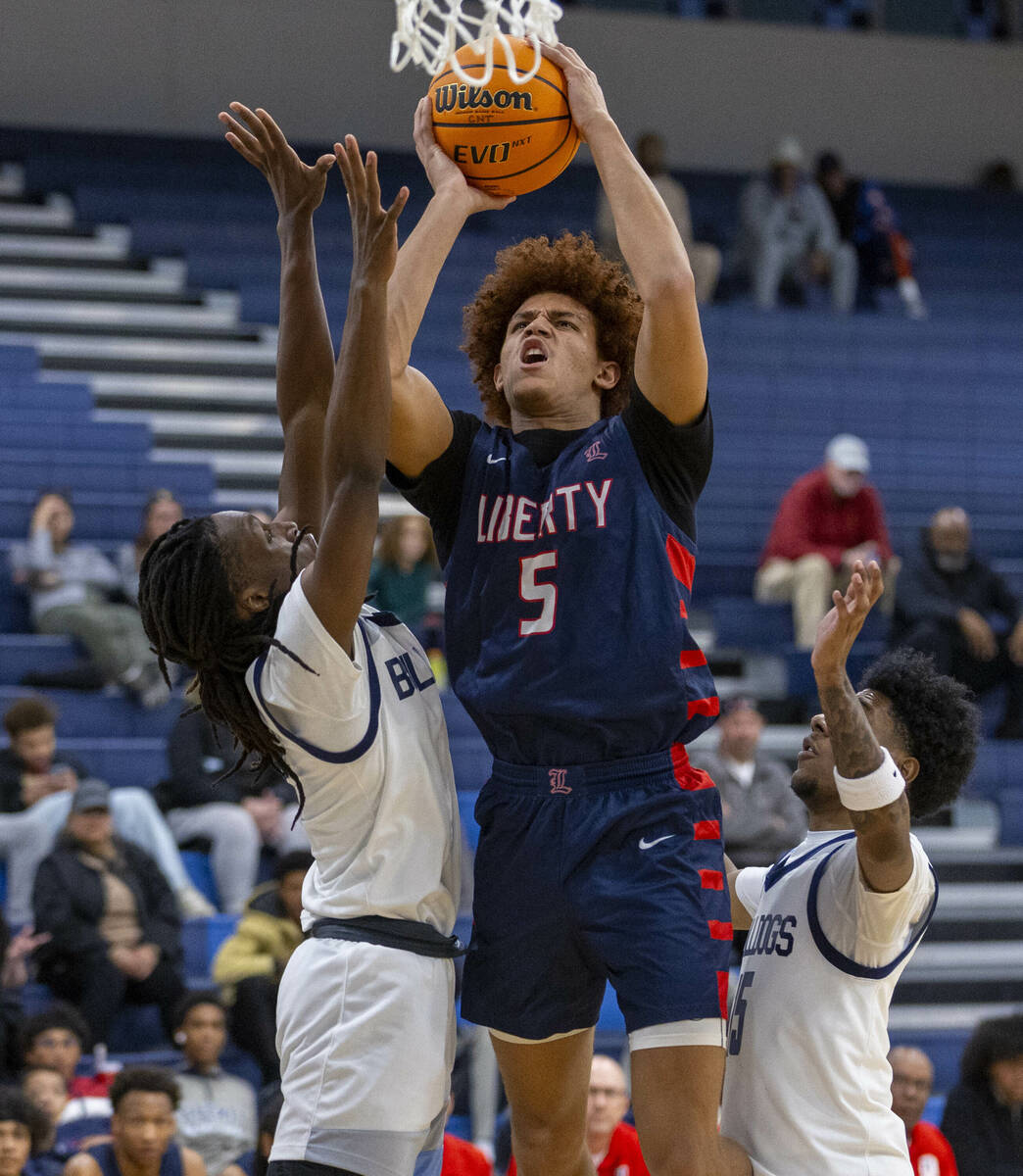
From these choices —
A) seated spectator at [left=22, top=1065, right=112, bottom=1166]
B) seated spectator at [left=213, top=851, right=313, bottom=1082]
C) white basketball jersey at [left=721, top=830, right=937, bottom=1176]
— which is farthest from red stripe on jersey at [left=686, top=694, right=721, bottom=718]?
seated spectator at [left=213, top=851, right=313, bottom=1082]

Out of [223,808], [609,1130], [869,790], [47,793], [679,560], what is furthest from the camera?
[223,808]

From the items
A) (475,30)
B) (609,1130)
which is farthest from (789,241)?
(475,30)

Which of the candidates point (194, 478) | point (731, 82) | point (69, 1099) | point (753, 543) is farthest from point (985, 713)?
point (731, 82)

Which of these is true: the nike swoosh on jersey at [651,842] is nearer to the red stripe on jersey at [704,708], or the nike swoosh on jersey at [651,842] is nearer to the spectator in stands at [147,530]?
the red stripe on jersey at [704,708]

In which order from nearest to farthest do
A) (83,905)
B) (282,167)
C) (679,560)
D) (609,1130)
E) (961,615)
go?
(679,560), (282,167), (609,1130), (83,905), (961,615)

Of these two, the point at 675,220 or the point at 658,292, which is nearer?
the point at 658,292

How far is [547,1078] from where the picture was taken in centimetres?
322

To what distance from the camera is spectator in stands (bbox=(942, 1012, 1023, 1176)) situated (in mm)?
6215

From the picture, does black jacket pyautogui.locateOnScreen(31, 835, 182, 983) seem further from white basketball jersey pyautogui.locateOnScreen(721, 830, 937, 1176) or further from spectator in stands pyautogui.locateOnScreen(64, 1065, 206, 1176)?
white basketball jersey pyautogui.locateOnScreen(721, 830, 937, 1176)

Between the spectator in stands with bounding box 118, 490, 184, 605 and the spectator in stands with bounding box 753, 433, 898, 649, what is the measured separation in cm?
333

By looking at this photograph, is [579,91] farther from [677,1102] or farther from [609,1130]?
[609,1130]

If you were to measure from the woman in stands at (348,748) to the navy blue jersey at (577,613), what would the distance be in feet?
0.55

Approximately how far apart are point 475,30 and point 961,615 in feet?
20.1

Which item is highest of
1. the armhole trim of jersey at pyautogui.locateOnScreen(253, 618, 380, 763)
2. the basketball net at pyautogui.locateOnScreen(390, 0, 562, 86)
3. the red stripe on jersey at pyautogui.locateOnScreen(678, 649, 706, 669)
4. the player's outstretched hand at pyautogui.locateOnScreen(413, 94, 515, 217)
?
the basketball net at pyautogui.locateOnScreen(390, 0, 562, 86)
